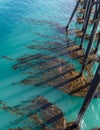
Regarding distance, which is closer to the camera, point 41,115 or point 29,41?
point 41,115

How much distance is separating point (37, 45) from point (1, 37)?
106 inches

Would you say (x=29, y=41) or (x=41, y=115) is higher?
(x=29, y=41)

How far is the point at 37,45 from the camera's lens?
1562 cm

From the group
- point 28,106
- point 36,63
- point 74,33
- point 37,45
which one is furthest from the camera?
point 74,33

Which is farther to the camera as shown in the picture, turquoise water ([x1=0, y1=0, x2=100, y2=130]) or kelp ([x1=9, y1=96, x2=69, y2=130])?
turquoise water ([x1=0, y1=0, x2=100, y2=130])

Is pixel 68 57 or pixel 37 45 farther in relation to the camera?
pixel 37 45

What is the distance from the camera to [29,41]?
16.2 m

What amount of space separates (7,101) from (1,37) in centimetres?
655

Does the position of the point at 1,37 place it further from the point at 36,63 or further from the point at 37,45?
the point at 36,63

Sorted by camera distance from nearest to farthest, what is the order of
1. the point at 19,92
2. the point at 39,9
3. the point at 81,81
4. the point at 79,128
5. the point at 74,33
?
the point at 79,128 < the point at 19,92 < the point at 81,81 < the point at 74,33 < the point at 39,9

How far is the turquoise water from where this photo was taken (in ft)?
36.0

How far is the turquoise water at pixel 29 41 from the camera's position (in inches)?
432

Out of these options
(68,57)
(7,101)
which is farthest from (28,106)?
(68,57)

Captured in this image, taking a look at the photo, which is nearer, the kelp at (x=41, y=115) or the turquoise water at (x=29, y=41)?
the kelp at (x=41, y=115)
